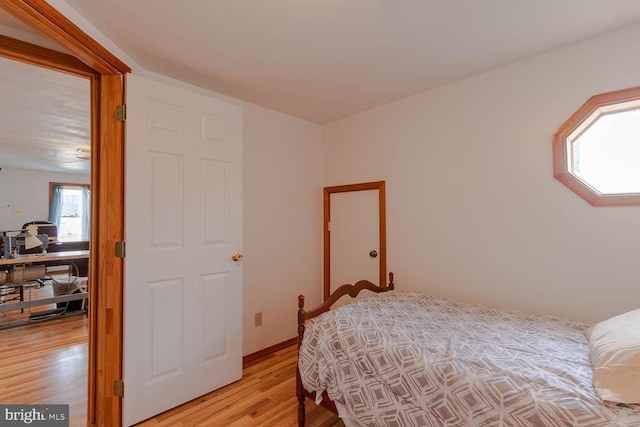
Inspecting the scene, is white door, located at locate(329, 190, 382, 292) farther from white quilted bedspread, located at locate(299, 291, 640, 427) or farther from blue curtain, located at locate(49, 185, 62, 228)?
blue curtain, located at locate(49, 185, 62, 228)

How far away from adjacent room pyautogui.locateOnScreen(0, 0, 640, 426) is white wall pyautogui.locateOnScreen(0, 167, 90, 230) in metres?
5.57

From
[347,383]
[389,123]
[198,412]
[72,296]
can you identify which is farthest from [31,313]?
[389,123]

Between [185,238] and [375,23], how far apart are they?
1.82 meters

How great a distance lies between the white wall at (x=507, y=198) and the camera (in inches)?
67.1

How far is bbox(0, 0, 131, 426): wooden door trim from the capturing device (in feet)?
5.80

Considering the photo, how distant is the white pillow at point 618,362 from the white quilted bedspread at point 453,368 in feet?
0.11

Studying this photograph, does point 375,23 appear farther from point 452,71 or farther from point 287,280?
point 287,280

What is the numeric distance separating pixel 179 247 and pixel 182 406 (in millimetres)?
1087

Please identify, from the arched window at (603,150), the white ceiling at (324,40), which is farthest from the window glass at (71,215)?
the arched window at (603,150)

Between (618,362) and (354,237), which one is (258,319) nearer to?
(354,237)

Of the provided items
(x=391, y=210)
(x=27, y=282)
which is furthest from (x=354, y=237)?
(x=27, y=282)

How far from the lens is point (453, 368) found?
4.03 ft

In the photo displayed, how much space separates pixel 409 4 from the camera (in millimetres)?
1493

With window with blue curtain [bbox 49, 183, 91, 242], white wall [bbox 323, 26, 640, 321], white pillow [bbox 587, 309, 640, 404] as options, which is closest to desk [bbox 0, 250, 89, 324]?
window with blue curtain [bbox 49, 183, 91, 242]
